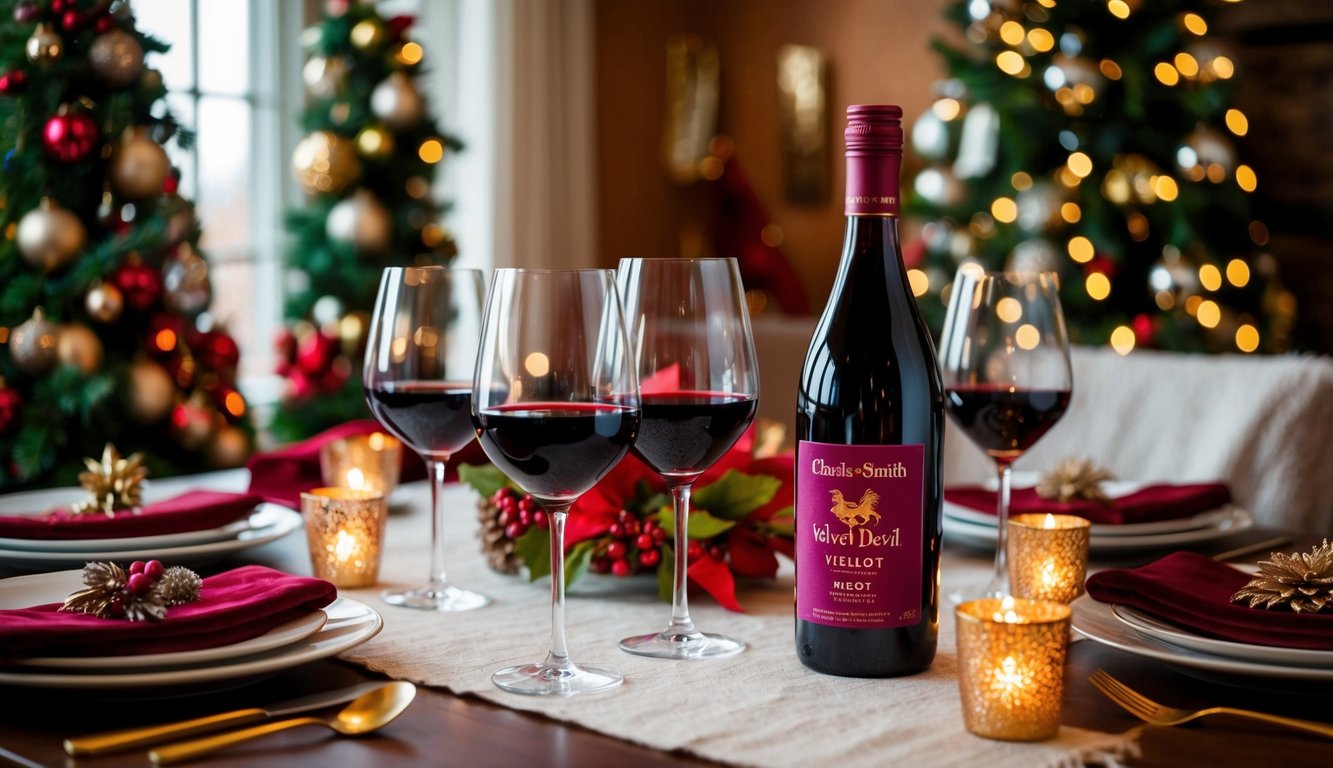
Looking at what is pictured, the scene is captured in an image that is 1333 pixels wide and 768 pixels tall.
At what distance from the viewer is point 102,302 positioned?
266 cm

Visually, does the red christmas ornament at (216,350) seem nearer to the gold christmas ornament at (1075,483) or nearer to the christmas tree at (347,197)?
the christmas tree at (347,197)

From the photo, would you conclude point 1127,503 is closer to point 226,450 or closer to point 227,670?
point 227,670

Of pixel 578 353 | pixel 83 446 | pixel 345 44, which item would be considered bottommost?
pixel 83 446

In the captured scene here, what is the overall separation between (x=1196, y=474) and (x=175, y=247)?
212 centimetres

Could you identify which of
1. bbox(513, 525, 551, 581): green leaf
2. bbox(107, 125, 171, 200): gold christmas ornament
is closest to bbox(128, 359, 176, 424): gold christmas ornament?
bbox(107, 125, 171, 200): gold christmas ornament

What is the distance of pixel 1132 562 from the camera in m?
1.24

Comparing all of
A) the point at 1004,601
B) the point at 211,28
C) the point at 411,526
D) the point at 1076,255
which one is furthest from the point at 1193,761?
the point at 211,28

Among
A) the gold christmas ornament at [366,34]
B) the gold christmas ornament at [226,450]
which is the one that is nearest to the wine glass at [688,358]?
the gold christmas ornament at [226,450]

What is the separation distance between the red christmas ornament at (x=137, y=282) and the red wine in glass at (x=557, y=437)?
7.09 ft

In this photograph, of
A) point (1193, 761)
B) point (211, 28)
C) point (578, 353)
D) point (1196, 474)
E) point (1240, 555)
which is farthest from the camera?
point (211, 28)

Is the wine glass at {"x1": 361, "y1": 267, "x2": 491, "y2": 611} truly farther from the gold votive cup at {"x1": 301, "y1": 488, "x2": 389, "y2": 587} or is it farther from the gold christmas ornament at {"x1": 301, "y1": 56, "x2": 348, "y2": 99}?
the gold christmas ornament at {"x1": 301, "y1": 56, "x2": 348, "y2": 99}

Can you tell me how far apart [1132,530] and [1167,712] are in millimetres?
503

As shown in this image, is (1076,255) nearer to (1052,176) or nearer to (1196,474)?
(1052,176)

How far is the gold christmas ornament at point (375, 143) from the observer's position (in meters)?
3.33
